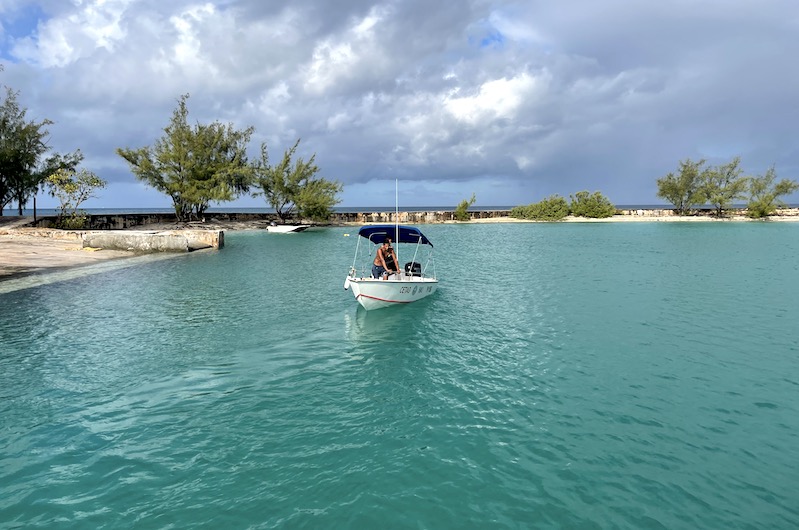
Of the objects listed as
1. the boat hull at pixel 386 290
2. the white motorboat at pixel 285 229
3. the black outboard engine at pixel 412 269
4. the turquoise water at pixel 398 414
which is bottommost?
the turquoise water at pixel 398 414

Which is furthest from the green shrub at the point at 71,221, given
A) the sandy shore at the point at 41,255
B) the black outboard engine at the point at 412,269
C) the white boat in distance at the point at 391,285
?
the black outboard engine at the point at 412,269

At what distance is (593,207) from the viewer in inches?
4368

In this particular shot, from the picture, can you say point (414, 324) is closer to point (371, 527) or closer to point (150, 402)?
point (150, 402)

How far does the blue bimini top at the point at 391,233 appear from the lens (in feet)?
77.2

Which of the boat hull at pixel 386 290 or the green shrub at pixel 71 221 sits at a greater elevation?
the green shrub at pixel 71 221

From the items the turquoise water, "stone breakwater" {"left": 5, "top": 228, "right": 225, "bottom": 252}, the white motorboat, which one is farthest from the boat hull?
Result: the white motorboat

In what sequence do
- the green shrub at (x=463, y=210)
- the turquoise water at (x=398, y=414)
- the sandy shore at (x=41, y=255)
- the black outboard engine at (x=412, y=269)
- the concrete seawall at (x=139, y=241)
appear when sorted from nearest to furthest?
the turquoise water at (x=398, y=414) < the black outboard engine at (x=412, y=269) < the sandy shore at (x=41, y=255) < the concrete seawall at (x=139, y=241) < the green shrub at (x=463, y=210)

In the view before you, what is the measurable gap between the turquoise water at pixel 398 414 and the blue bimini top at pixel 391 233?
4.21 meters

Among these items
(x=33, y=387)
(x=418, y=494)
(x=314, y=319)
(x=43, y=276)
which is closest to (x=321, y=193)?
(x=43, y=276)

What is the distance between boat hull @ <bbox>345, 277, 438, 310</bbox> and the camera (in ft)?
64.9

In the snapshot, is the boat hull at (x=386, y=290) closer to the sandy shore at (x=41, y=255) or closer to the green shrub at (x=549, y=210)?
the sandy shore at (x=41, y=255)

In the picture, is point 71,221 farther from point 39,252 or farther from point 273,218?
point 273,218

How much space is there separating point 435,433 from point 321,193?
83189 millimetres

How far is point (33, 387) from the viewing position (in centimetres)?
1179
